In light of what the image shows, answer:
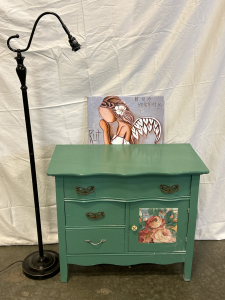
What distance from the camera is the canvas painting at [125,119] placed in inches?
91.5

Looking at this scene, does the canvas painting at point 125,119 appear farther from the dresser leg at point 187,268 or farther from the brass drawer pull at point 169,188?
the dresser leg at point 187,268

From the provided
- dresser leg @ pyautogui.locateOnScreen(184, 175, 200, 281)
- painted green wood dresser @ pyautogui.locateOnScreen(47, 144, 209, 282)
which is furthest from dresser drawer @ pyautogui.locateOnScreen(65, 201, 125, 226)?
dresser leg @ pyautogui.locateOnScreen(184, 175, 200, 281)

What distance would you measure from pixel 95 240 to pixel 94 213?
0.62 ft

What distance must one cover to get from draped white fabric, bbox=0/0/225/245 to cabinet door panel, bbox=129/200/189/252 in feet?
1.83

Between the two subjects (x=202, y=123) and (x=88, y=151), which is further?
(x=202, y=123)

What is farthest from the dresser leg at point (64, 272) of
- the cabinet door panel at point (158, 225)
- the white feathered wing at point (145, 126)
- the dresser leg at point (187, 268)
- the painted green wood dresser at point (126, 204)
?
the white feathered wing at point (145, 126)

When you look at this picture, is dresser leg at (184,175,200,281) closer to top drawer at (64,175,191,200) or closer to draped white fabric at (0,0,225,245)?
top drawer at (64,175,191,200)

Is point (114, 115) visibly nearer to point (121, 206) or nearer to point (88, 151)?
point (88, 151)

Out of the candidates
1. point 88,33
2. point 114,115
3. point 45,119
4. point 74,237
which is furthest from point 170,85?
point 74,237

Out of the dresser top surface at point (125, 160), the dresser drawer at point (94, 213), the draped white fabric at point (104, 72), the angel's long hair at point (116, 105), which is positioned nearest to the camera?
the dresser top surface at point (125, 160)

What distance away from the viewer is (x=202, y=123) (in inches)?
94.7

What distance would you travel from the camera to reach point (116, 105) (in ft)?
7.64

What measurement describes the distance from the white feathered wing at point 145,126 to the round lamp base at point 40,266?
1.03 meters

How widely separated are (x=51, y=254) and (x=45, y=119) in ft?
3.13
